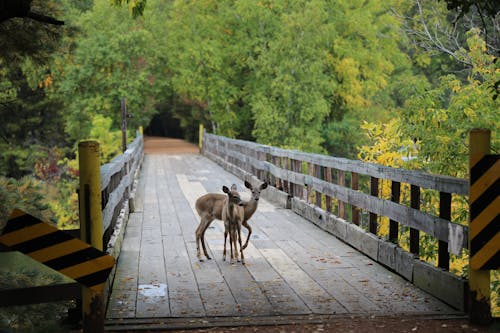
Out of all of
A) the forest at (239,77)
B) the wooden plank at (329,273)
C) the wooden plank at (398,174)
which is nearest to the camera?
the wooden plank at (398,174)

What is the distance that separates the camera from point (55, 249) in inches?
184

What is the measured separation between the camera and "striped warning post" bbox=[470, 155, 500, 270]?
5461mm

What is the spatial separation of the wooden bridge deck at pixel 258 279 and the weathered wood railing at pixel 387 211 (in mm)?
153

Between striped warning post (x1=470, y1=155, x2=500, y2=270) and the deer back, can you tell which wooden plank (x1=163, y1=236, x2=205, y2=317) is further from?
striped warning post (x1=470, y1=155, x2=500, y2=270)

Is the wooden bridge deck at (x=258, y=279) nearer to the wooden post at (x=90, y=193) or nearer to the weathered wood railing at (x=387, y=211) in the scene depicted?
the weathered wood railing at (x=387, y=211)

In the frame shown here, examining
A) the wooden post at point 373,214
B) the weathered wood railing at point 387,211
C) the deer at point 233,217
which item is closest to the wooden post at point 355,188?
the weathered wood railing at point 387,211

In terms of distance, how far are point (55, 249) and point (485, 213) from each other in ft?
10.5

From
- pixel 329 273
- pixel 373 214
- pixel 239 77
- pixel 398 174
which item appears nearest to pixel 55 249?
pixel 329 273

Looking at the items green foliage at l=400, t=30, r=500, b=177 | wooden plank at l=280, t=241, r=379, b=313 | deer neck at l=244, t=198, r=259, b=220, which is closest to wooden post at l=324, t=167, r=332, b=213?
wooden plank at l=280, t=241, r=379, b=313

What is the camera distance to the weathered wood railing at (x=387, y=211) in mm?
6131

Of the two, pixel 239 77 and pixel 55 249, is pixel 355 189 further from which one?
pixel 239 77

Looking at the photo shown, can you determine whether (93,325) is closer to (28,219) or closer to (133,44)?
(28,219)

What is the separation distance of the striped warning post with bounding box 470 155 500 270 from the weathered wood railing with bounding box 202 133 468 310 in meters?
0.29

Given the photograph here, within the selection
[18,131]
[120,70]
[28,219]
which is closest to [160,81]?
[120,70]
